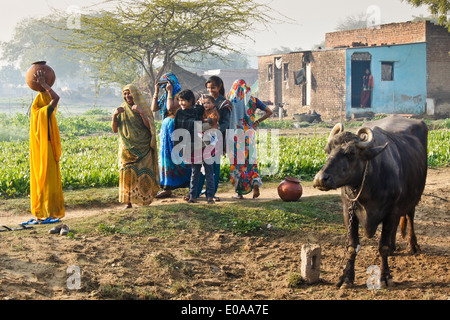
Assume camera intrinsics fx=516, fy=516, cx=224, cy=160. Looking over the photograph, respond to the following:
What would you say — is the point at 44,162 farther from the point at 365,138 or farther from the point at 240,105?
the point at 365,138

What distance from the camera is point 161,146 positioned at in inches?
361

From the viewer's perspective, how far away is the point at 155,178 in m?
8.63

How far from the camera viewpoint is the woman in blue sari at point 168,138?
9.00m

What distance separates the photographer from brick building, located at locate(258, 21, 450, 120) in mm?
30516

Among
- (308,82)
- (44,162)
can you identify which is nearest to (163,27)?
(308,82)

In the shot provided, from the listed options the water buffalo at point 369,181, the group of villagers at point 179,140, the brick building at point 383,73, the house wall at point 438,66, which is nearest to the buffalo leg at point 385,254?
the water buffalo at point 369,181

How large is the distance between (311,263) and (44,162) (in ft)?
13.6

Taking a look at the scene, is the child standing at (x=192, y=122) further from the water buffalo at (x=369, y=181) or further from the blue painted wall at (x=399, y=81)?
the blue painted wall at (x=399, y=81)

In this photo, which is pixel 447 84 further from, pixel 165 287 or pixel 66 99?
pixel 66 99

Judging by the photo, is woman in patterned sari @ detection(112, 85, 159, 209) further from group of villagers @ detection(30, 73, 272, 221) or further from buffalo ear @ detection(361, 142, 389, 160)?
buffalo ear @ detection(361, 142, 389, 160)

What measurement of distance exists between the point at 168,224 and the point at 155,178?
1115mm

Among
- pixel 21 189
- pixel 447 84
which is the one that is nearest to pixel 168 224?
pixel 21 189

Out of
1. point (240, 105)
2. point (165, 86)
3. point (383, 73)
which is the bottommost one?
point (240, 105)
